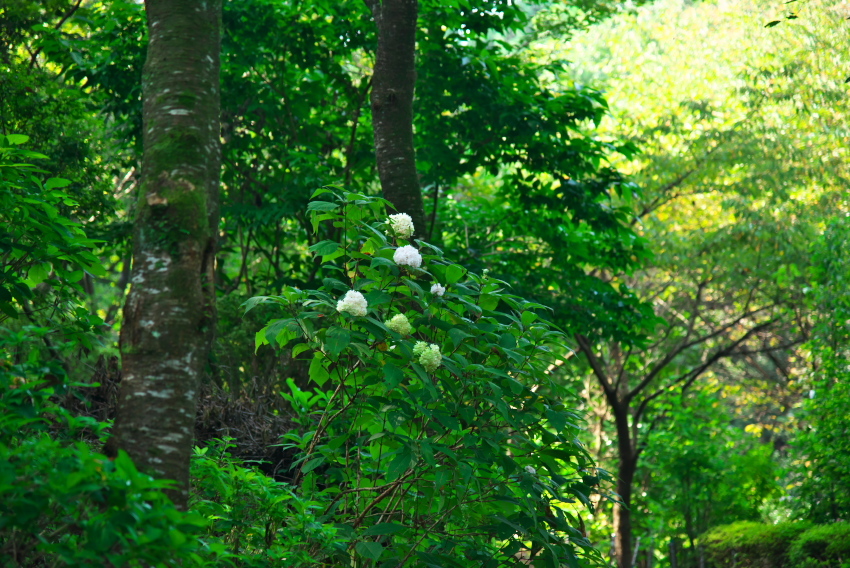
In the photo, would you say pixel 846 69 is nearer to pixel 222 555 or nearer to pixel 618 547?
pixel 618 547

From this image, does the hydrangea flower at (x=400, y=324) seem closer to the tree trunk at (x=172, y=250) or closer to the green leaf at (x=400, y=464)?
the green leaf at (x=400, y=464)

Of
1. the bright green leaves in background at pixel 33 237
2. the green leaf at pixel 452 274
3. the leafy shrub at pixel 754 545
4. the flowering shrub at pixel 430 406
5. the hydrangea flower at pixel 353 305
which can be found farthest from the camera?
the leafy shrub at pixel 754 545

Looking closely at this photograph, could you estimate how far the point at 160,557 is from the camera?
189 cm

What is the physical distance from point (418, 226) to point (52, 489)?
12.4 ft

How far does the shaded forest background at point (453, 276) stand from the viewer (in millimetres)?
2973

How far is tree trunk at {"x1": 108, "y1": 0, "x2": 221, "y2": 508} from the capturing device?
8.27 ft

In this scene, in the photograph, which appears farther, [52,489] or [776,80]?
[776,80]

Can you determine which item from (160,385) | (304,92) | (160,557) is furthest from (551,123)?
(160,557)

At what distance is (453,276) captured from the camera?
3348mm

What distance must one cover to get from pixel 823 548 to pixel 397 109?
23.0ft

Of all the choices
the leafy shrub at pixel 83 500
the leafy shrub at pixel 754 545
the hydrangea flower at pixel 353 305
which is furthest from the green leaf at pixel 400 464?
the leafy shrub at pixel 754 545

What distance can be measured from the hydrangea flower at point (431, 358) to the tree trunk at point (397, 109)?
2431mm

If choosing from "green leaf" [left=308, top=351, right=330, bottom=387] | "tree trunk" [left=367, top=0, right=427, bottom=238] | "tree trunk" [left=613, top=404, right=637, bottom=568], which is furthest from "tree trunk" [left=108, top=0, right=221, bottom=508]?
"tree trunk" [left=613, top=404, right=637, bottom=568]

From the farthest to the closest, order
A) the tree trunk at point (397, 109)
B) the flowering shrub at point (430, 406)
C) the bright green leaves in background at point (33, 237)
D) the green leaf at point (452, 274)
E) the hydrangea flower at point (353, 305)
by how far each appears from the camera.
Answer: the tree trunk at point (397, 109)
the green leaf at point (452, 274)
the flowering shrub at point (430, 406)
the hydrangea flower at point (353, 305)
the bright green leaves in background at point (33, 237)
